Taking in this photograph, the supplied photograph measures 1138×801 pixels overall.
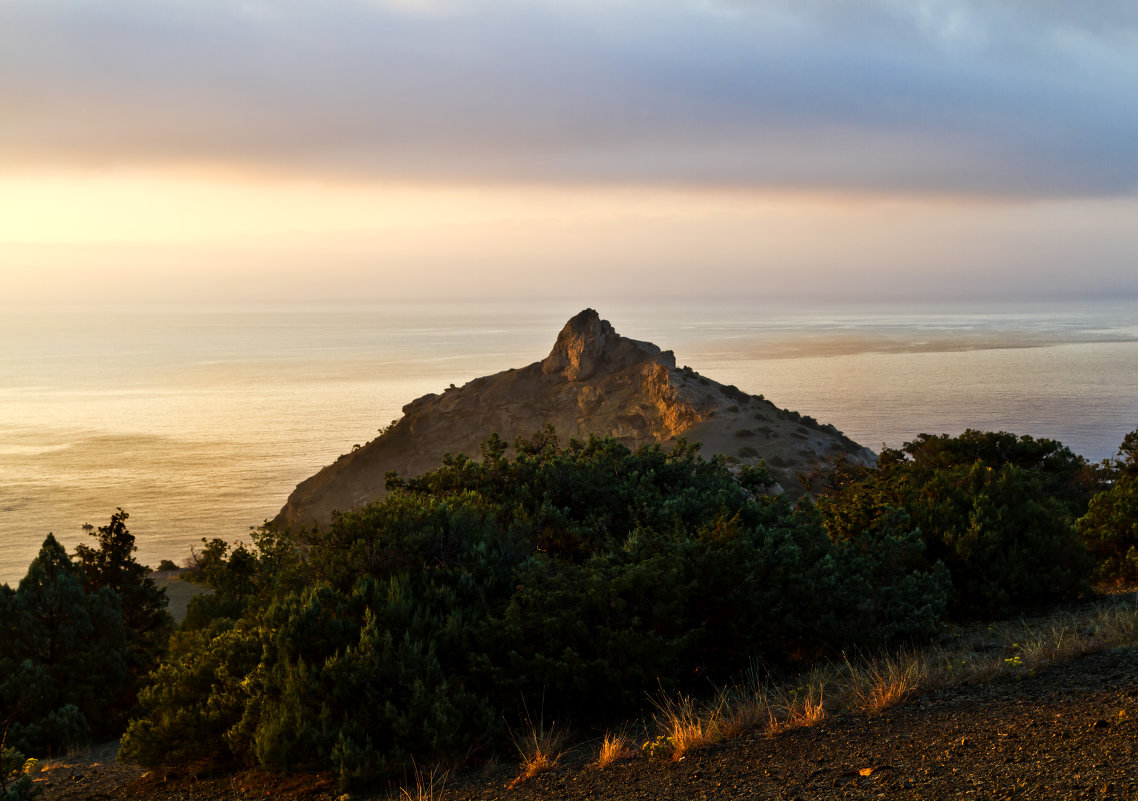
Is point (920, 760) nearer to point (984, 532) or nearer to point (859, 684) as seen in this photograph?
point (859, 684)

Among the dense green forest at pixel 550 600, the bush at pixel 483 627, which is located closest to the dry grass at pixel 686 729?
the dense green forest at pixel 550 600

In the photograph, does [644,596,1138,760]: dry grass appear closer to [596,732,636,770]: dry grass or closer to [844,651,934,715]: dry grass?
[844,651,934,715]: dry grass

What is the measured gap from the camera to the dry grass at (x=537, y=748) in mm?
7945

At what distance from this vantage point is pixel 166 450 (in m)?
103

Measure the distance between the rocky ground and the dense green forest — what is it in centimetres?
67

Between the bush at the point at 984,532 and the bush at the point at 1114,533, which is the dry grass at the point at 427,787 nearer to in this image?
the bush at the point at 984,532

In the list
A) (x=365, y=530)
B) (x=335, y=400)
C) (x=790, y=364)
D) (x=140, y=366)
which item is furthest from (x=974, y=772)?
(x=140, y=366)

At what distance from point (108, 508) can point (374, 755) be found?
78.0m

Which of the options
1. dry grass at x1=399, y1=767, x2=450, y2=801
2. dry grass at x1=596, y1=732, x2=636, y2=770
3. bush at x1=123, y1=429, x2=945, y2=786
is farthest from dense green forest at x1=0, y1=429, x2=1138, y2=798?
dry grass at x1=596, y1=732, x2=636, y2=770

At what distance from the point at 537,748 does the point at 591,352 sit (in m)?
82.9

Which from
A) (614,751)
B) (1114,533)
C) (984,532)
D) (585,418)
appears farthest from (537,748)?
(585,418)

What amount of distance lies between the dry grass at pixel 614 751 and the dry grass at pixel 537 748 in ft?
1.39

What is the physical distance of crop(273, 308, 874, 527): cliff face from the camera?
71762 mm

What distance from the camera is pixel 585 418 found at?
86.1 meters
